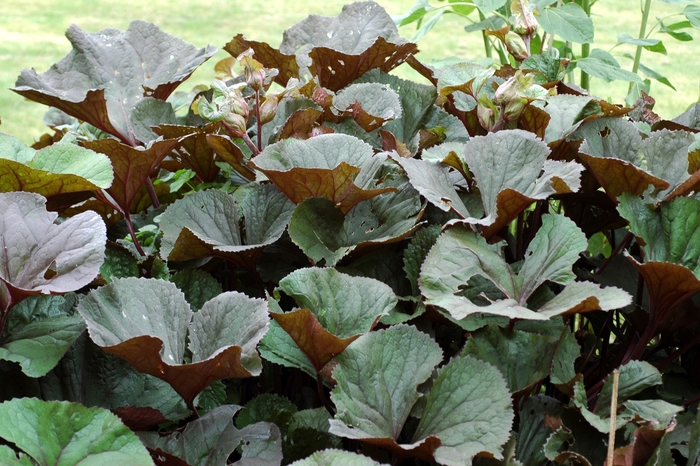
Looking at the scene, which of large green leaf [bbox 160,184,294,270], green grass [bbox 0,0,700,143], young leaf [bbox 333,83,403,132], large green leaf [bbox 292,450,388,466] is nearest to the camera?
large green leaf [bbox 292,450,388,466]

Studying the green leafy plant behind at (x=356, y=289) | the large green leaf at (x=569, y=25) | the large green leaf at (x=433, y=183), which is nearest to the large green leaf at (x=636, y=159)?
the green leafy plant behind at (x=356, y=289)

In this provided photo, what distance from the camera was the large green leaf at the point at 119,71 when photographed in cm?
91

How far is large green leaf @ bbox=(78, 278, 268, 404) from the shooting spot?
51 centimetres

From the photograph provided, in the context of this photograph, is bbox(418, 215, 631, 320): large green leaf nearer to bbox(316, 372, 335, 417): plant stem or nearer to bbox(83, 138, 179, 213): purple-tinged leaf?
bbox(316, 372, 335, 417): plant stem

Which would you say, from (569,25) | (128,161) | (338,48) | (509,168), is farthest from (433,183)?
(569,25)

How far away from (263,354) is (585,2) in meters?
1.20

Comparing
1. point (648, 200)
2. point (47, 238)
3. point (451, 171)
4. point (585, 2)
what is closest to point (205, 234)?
point (47, 238)

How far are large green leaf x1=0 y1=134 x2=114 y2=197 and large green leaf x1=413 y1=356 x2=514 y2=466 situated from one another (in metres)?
0.35

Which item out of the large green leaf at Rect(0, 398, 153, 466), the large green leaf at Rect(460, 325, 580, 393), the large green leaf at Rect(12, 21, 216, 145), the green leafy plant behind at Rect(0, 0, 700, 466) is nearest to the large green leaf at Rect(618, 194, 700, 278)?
the green leafy plant behind at Rect(0, 0, 700, 466)

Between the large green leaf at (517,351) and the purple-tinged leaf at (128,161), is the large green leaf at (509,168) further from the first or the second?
the purple-tinged leaf at (128,161)

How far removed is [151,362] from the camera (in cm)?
52

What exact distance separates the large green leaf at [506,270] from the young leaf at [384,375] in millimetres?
39

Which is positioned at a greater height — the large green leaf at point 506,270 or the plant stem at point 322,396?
the large green leaf at point 506,270

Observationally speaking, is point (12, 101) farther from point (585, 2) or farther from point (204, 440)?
point (204, 440)
